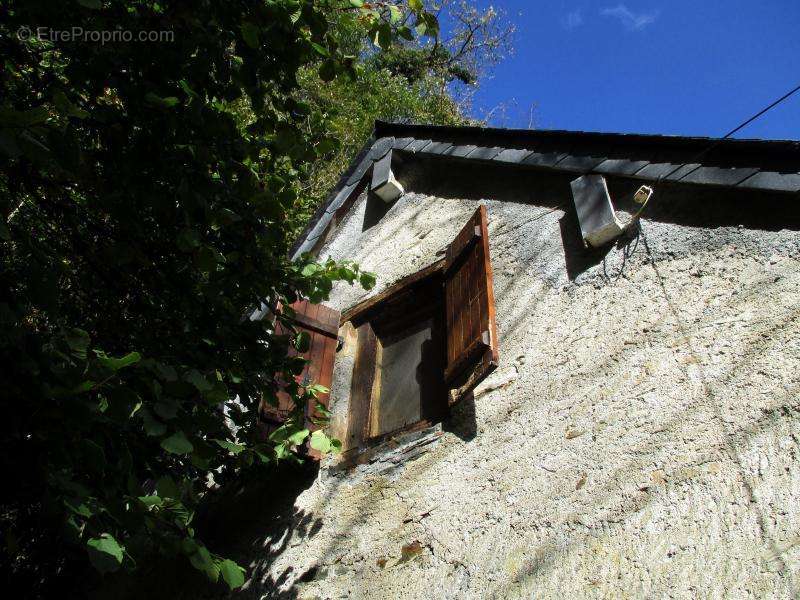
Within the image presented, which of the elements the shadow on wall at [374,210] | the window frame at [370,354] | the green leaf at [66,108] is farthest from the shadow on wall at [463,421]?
the shadow on wall at [374,210]

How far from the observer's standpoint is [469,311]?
327 cm

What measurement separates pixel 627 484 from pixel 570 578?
39 centimetres

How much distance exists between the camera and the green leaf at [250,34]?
100 inches

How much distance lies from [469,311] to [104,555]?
6.77ft

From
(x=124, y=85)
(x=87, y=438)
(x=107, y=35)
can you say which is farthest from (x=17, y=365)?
(x=107, y=35)

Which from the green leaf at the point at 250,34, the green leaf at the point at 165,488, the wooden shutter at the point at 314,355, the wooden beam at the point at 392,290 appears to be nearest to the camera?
the green leaf at the point at 165,488

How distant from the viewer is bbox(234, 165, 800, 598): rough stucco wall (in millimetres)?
1997

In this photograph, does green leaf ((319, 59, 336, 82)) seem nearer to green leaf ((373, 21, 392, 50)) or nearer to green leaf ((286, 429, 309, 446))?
green leaf ((373, 21, 392, 50))

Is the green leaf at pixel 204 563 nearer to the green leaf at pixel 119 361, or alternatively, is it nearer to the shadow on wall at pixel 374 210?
the green leaf at pixel 119 361

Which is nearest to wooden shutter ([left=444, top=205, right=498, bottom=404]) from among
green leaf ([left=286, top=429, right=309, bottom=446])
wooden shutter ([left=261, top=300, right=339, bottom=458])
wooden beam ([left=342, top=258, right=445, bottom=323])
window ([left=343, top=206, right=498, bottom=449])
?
window ([left=343, top=206, right=498, bottom=449])

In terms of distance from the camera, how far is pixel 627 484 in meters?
2.27

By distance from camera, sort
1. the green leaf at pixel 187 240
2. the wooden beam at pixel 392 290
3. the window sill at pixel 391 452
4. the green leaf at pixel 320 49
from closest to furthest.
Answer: the green leaf at pixel 187 240 < the green leaf at pixel 320 49 < the window sill at pixel 391 452 < the wooden beam at pixel 392 290

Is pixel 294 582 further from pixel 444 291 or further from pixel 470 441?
pixel 444 291

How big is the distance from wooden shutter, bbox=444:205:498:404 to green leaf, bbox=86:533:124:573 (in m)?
1.64
